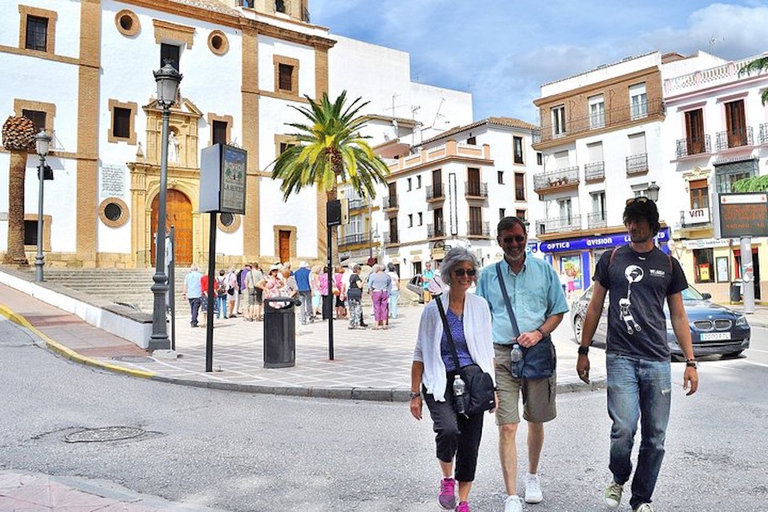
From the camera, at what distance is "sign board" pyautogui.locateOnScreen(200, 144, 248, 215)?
1000cm

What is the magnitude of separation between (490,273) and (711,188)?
115 ft

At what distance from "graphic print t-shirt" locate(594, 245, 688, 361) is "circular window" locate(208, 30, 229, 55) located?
36.6 metres

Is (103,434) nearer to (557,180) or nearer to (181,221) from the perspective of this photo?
(181,221)

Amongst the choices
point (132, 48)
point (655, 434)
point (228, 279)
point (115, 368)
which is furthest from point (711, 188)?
point (655, 434)

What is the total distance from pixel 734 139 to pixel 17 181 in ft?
110

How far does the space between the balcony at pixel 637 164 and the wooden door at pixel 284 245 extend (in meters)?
19.9

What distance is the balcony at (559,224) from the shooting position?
4235 centimetres

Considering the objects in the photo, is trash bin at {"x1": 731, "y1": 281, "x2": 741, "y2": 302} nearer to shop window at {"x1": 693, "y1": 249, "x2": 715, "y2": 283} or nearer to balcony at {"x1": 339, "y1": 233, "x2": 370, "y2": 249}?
shop window at {"x1": 693, "y1": 249, "x2": 715, "y2": 283}

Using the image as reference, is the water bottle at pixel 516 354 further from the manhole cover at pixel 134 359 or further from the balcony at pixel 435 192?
the balcony at pixel 435 192

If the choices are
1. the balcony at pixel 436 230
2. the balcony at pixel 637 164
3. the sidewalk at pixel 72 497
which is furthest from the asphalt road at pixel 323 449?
the balcony at pixel 436 230

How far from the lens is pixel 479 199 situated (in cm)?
5109

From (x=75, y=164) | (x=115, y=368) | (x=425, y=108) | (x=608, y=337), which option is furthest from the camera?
(x=425, y=108)

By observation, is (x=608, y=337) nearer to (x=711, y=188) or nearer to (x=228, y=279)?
(x=228, y=279)

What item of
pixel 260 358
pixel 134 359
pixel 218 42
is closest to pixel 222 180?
pixel 260 358
